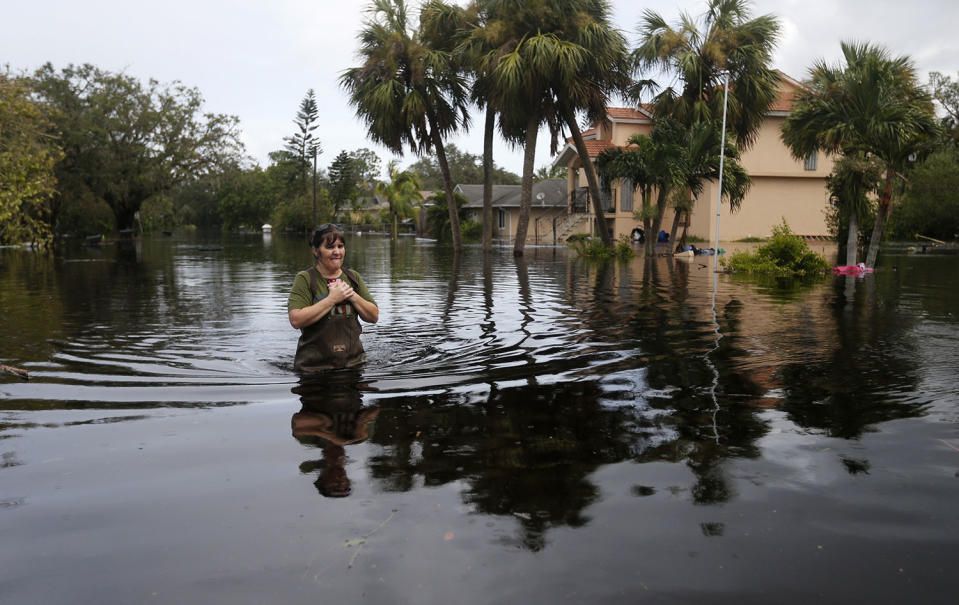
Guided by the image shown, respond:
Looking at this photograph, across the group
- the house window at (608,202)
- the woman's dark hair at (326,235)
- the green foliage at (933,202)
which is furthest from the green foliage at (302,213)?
the woman's dark hair at (326,235)

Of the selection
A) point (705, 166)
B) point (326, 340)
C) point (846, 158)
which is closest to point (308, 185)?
point (705, 166)

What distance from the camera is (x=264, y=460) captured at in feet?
14.5

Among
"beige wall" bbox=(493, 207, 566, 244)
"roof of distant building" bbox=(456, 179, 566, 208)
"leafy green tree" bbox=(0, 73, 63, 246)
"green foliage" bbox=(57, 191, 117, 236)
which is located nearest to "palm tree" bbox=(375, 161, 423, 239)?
"roof of distant building" bbox=(456, 179, 566, 208)

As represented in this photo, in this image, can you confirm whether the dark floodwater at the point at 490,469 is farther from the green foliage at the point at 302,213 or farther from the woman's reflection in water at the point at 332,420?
the green foliage at the point at 302,213

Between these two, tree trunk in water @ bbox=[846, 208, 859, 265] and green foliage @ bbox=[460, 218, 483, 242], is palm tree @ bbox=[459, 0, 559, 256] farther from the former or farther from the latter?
green foliage @ bbox=[460, 218, 483, 242]

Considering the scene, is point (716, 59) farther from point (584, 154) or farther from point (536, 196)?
point (536, 196)

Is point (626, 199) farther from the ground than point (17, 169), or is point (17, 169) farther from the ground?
point (626, 199)

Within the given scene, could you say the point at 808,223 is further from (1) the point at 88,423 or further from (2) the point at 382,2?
(1) the point at 88,423

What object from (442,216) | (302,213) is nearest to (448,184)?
(442,216)

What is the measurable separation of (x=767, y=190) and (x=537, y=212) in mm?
16233

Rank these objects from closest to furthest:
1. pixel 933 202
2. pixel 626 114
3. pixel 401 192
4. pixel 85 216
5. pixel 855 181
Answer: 1. pixel 855 181
2. pixel 626 114
3. pixel 933 202
4. pixel 85 216
5. pixel 401 192

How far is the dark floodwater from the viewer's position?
9.77ft

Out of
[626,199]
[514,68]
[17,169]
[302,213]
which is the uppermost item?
[514,68]

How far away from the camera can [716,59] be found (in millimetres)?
28719
